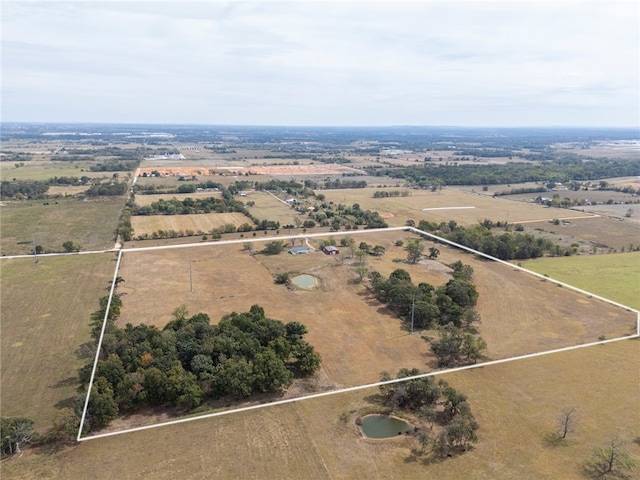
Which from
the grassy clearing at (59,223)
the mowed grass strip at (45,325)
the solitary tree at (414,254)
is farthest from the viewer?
the grassy clearing at (59,223)

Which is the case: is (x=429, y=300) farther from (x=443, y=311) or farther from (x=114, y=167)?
(x=114, y=167)

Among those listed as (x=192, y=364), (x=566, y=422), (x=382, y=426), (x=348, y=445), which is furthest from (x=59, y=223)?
(x=566, y=422)

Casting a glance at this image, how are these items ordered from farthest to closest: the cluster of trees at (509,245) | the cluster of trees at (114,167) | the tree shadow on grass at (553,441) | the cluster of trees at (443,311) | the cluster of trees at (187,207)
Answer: the cluster of trees at (114,167)
the cluster of trees at (187,207)
the cluster of trees at (509,245)
the cluster of trees at (443,311)
the tree shadow on grass at (553,441)

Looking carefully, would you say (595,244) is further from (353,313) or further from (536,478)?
(536,478)

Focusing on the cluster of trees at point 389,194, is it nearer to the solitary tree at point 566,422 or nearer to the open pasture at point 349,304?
the open pasture at point 349,304

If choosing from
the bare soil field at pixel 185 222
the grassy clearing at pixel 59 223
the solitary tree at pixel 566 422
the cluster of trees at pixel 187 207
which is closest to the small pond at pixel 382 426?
the solitary tree at pixel 566 422

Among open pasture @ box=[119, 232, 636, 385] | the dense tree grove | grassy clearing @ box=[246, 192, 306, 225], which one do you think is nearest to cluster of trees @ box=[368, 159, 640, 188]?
grassy clearing @ box=[246, 192, 306, 225]

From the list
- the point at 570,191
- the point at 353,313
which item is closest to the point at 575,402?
the point at 353,313
